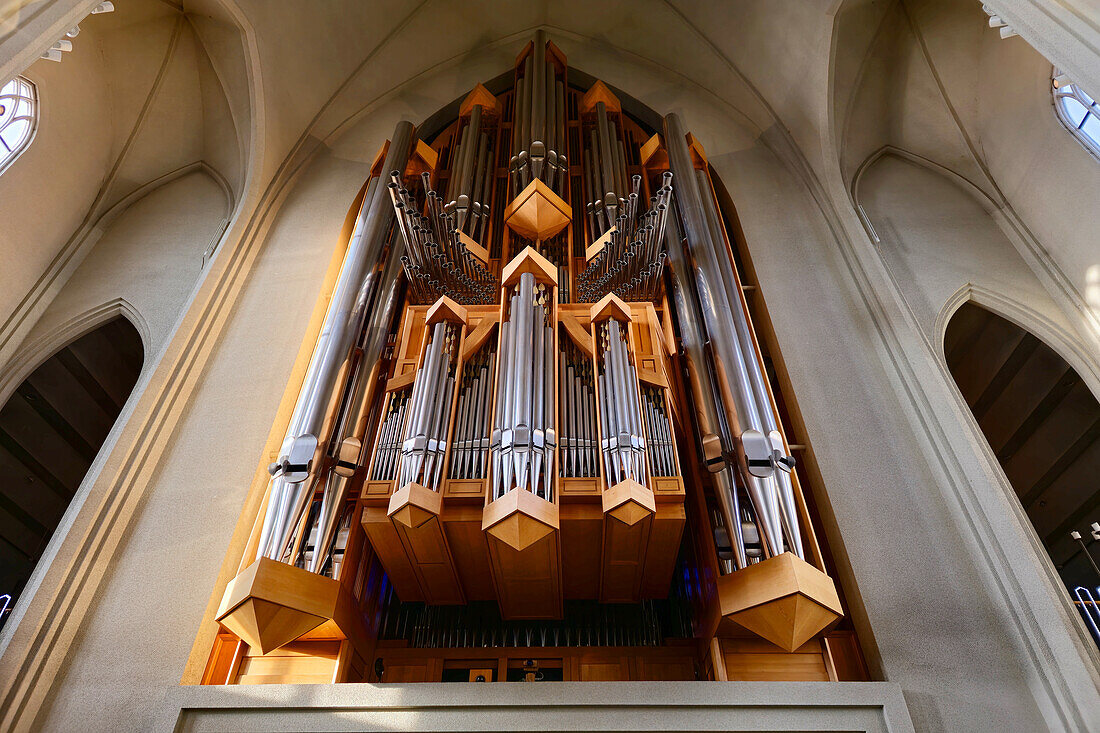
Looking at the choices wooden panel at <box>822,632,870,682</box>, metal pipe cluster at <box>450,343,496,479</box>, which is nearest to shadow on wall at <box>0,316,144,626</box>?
metal pipe cluster at <box>450,343,496,479</box>

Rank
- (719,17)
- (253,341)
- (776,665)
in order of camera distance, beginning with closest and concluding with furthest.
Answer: (776,665) < (253,341) < (719,17)

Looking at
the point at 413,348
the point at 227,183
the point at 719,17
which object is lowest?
the point at 413,348

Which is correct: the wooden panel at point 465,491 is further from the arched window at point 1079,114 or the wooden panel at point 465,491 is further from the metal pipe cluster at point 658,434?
the arched window at point 1079,114

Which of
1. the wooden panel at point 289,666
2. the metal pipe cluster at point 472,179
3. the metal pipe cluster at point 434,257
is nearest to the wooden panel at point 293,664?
the wooden panel at point 289,666

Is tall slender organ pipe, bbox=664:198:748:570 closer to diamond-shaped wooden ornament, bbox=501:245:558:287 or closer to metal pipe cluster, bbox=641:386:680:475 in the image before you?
metal pipe cluster, bbox=641:386:680:475

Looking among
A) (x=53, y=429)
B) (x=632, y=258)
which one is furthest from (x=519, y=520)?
(x=53, y=429)

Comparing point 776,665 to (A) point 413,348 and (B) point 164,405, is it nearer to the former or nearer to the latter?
(A) point 413,348

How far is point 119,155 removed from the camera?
7.54 metres

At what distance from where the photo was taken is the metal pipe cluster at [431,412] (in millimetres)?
4281

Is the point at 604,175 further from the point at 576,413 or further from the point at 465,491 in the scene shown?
the point at 465,491

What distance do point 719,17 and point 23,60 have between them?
7.44 m

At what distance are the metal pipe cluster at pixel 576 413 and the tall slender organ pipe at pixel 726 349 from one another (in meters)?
0.86

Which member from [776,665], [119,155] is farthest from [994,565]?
[119,155]

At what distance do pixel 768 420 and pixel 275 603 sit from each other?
2.92 metres
